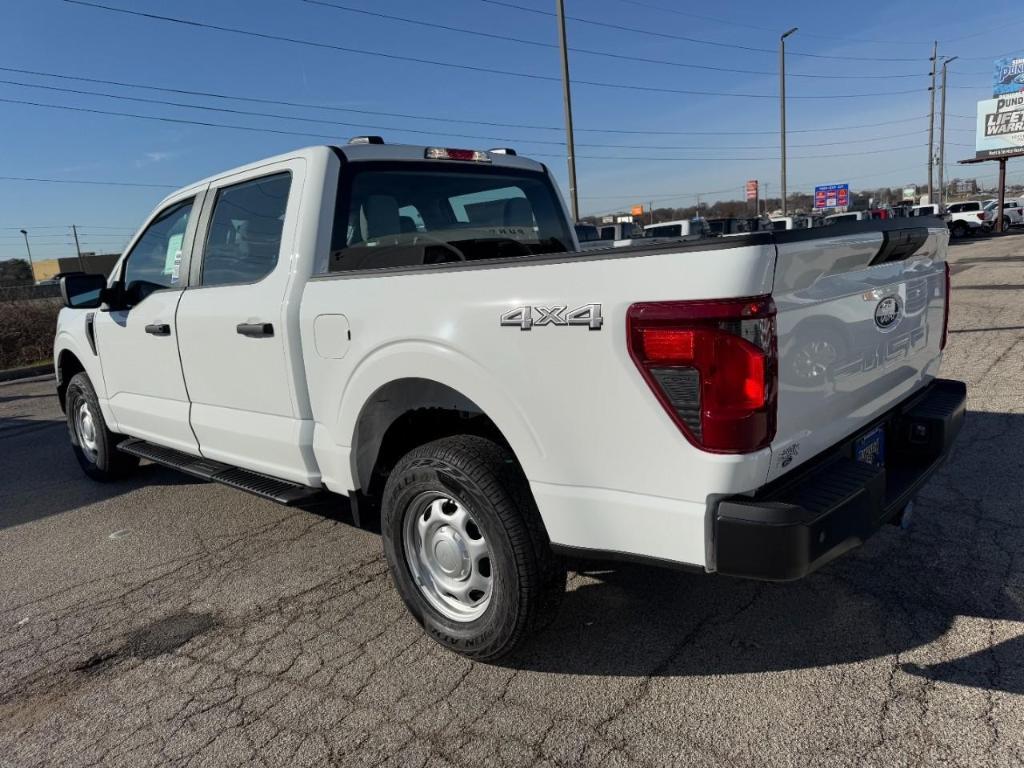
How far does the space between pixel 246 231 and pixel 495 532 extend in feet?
7.18

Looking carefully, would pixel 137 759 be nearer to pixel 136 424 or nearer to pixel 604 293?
pixel 604 293

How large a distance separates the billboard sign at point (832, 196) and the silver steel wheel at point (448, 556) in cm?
5850

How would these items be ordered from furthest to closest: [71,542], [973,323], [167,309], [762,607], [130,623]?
[973,323] < [71,542] < [167,309] < [130,623] < [762,607]

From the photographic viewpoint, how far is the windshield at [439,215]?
355 cm

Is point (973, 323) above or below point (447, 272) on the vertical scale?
below

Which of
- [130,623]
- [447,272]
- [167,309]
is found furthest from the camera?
[167,309]

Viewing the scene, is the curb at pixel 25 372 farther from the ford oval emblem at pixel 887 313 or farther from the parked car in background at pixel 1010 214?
the parked car in background at pixel 1010 214

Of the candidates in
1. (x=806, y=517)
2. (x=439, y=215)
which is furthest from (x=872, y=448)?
(x=439, y=215)

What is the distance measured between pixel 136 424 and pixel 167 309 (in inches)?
40.4

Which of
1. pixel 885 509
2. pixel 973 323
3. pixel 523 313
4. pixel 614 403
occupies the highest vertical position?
pixel 523 313

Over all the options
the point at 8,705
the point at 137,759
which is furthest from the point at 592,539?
the point at 8,705

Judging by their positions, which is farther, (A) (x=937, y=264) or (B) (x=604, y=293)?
(A) (x=937, y=264)

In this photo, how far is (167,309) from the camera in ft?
13.5

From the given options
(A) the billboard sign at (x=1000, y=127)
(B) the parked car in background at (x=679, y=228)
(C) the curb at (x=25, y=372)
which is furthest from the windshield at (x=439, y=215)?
(A) the billboard sign at (x=1000, y=127)
